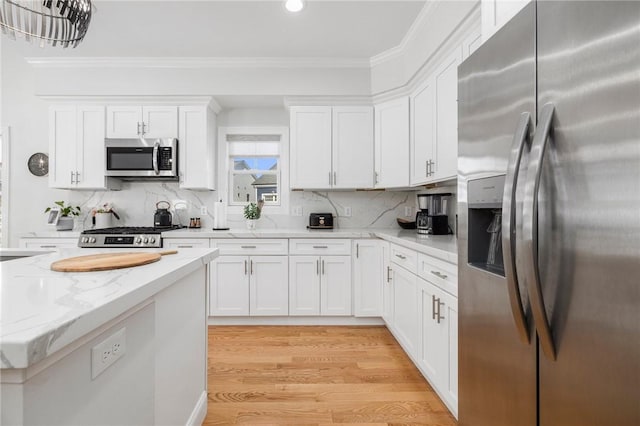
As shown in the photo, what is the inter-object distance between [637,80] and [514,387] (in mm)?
863

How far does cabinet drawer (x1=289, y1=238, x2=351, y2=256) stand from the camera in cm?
333

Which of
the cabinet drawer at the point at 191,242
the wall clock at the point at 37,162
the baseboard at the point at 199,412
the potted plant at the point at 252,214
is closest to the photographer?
the baseboard at the point at 199,412

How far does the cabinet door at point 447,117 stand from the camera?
92.0 inches

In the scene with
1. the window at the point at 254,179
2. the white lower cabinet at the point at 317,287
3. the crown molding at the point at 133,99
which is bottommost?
the white lower cabinet at the point at 317,287

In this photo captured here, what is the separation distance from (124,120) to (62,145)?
714 millimetres

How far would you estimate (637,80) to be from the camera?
64 cm

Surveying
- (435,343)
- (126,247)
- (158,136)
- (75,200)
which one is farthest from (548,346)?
(75,200)

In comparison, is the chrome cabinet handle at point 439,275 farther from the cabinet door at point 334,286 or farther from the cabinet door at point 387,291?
the cabinet door at point 334,286

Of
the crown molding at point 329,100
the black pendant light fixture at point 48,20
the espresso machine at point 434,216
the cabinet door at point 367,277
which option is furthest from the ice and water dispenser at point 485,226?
the crown molding at point 329,100

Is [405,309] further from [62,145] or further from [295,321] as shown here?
[62,145]

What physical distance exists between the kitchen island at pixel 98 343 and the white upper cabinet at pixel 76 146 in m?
2.38

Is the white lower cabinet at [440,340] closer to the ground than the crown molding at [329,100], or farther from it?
closer to the ground

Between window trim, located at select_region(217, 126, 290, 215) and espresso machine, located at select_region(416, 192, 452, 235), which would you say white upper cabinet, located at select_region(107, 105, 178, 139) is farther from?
espresso machine, located at select_region(416, 192, 452, 235)

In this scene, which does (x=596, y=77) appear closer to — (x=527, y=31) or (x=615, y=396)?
(x=527, y=31)
